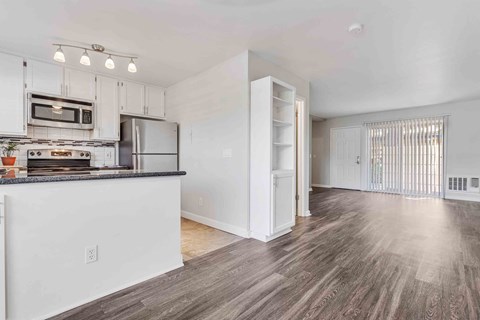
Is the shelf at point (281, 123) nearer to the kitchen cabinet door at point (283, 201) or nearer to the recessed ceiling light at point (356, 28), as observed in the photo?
the kitchen cabinet door at point (283, 201)

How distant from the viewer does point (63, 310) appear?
160 centimetres

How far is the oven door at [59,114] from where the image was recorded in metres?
3.26

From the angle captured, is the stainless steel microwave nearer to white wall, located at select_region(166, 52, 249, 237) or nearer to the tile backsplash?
the tile backsplash

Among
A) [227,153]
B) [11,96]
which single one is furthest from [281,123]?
[11,96]

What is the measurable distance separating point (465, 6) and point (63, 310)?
406cm

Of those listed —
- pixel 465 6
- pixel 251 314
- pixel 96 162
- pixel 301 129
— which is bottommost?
pixel 251 314

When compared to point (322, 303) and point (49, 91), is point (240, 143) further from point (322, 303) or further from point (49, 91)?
point (49, 91)

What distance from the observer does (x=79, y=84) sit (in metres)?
3.62

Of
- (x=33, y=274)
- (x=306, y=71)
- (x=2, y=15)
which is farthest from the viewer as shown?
(x=306, y=71)

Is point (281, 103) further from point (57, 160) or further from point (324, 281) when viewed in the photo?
point (57, 160)

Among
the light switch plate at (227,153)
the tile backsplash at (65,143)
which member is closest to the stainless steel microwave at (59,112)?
the tile backsplash at (65,143)

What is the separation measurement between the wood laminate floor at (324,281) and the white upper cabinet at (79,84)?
3.10 meters

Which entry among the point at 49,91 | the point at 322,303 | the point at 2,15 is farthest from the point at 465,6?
the point at 49,91

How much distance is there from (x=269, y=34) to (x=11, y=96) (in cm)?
341
